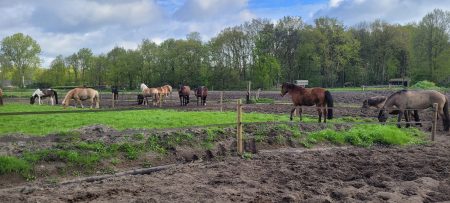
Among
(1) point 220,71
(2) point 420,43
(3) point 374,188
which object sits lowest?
(3) point 374,188

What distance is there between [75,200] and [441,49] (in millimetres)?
60080

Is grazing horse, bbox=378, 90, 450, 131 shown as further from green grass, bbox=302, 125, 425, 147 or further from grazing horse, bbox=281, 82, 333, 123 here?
green grass, bbox=302, 125, 425, 147

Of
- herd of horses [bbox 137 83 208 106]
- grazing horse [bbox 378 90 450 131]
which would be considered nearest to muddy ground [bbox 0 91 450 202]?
grazing horse [bbox 378 90 450 131]

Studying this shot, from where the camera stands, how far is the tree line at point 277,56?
182ft

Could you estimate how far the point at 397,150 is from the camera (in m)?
9.91

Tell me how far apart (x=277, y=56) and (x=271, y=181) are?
179ft

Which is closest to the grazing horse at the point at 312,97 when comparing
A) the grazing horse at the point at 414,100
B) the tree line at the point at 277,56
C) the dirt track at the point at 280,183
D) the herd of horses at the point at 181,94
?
the grazing horse at the point at 414,100

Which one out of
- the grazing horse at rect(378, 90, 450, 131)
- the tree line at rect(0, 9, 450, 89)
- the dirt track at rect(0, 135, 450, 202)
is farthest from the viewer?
the tree line at rect(0, 9, 450, 89)

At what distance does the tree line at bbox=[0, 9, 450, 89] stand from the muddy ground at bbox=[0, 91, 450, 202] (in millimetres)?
45927

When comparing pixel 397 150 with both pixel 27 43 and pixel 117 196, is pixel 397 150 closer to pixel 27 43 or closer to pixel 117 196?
pixel 117 196

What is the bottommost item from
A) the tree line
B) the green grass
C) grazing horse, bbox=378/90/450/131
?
the green grass

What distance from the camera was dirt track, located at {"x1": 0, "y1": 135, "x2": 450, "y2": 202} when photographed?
580cm

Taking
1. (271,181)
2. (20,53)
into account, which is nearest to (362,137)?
(271,181)

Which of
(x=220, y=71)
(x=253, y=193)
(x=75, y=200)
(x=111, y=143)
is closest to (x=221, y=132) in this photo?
(x=111, y=143)
